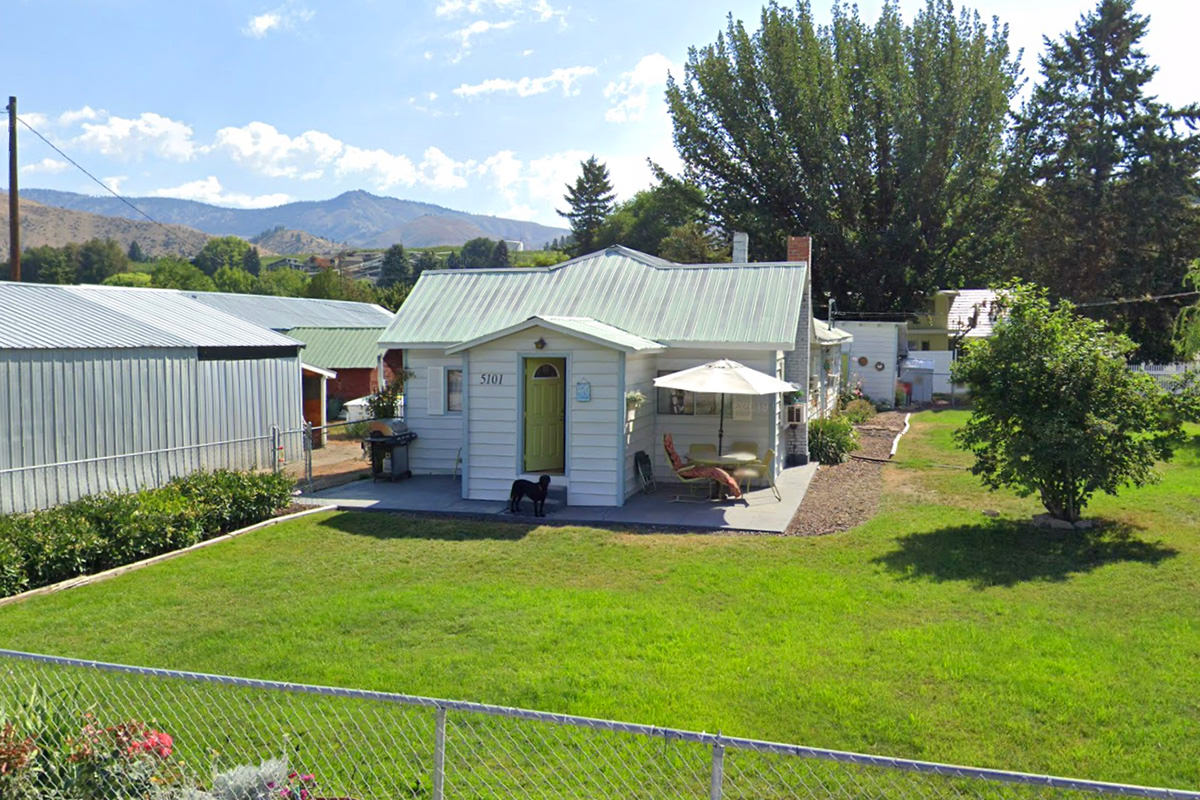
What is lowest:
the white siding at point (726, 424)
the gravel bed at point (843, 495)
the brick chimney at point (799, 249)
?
the gravel bed at point (843, 495)

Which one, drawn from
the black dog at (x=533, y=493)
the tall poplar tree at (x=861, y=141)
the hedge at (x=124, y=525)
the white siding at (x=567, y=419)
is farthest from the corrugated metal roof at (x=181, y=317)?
the tall poplar tree at (x=861, y=141)

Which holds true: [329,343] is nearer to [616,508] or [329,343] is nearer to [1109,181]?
[616,508]

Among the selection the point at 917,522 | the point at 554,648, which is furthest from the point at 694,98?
the point at 554,648

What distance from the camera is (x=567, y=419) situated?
1433cm

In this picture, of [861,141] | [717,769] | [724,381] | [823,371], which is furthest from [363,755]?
[861,141]

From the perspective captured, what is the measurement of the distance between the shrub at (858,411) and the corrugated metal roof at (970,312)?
14.2 metres

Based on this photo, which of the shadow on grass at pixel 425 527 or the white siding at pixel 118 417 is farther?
the white siding at pixel 118 417

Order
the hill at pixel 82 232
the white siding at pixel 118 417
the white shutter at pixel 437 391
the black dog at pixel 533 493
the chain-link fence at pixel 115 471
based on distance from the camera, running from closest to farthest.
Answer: the chain-link fence at pixel 115 471 < the white siding at pixel 118 417 < the black dog at pixel 533 493 < the white shutter at pixel 437 391 < the hill at pixel 82 232

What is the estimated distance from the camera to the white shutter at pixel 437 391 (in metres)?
17.4

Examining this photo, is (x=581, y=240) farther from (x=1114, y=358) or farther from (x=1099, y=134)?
(x=1114, y=358)

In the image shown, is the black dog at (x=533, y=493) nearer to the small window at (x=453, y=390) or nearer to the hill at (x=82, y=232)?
the small window at (x=453, y=390)

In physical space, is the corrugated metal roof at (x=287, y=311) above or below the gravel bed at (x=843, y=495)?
above

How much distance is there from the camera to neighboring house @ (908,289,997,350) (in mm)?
42062

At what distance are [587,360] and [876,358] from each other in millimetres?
22131
